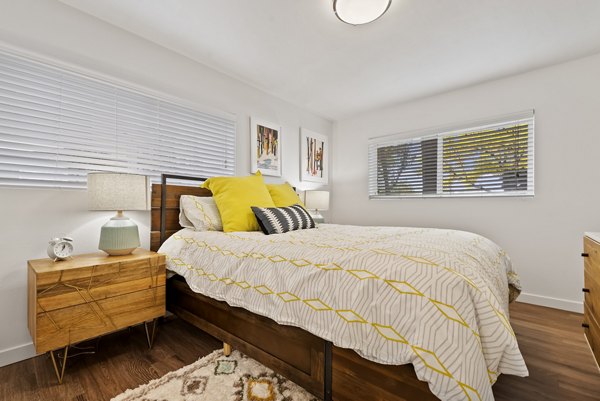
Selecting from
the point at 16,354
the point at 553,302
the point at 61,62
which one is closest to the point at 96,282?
the point at 16,354

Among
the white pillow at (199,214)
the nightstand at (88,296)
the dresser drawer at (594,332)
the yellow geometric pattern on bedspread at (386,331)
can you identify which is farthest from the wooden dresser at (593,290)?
the nightstand at (88,296)

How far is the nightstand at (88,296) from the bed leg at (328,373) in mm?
1303

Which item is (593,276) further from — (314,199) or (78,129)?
(78,129)

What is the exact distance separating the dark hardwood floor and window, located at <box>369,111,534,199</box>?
1498mm

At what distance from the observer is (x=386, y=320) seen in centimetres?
98

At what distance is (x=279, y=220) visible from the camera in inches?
86.0

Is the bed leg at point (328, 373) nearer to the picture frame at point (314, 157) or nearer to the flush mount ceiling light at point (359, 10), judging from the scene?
the flush mount ceiling light at point (359, 10)

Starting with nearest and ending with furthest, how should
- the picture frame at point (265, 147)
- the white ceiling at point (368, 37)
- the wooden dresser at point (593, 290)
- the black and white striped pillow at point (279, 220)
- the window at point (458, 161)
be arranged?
the wooden dresser at point (593, 290) < the white ceiling at point (368, 37) < the black and white striped pillow at point (279, 220) < the window at point (458, 161) < the picture frame at point (265, 147)

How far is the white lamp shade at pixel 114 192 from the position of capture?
1.77 m

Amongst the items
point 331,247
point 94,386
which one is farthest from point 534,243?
point 94,386

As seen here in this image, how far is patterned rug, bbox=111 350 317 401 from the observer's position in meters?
1.36

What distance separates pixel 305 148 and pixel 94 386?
3.21 meters

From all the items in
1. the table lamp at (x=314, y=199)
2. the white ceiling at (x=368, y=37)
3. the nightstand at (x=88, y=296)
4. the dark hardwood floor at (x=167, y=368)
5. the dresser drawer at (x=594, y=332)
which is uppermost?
the white ceiling at (x=368, y=37)

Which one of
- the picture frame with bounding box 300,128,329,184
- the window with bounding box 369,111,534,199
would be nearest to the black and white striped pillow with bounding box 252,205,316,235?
the picture frame with bounding box 300,128,329,184
